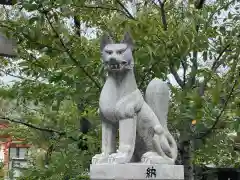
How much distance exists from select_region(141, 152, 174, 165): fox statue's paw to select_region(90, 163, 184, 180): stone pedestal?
5 cm

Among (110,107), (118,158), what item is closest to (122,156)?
(118,158)

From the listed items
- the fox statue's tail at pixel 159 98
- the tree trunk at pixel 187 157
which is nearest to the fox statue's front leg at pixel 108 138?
the fox statue's tail at pixel 159 98

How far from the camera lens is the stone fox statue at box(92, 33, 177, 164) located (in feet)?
12.5

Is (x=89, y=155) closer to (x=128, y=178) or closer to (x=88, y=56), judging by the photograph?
(x=88, y=56)

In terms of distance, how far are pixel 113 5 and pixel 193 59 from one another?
1338 mm

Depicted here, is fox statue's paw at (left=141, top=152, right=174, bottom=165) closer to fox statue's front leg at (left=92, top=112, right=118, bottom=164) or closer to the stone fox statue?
the stone fox statue

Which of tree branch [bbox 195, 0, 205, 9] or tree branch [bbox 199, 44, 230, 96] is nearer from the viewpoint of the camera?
tree branch [bbox 199, 44, 230, 96]

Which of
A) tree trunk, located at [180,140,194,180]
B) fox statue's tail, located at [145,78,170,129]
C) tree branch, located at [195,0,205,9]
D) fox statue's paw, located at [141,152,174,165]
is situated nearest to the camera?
fox statue's paw, located at [141,152,174,165]

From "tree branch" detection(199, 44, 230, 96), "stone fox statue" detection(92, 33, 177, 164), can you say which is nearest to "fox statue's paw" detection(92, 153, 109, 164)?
"stone fox statue" detection(92, 33, 177, 164)

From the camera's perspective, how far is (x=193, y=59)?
5551 millimetres

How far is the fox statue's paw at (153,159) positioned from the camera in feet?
12.4

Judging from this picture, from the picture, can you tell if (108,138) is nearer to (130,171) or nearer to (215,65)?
(130,171)

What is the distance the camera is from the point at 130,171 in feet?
12.0

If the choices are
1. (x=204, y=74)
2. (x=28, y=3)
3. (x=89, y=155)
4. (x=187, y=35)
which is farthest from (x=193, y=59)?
(x=28, y=3)
